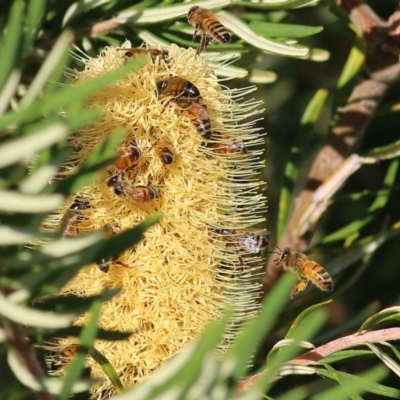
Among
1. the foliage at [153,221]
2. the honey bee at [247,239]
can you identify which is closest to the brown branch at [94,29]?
the foliage at [153,221]

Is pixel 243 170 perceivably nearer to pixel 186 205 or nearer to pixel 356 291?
pixel 186 205

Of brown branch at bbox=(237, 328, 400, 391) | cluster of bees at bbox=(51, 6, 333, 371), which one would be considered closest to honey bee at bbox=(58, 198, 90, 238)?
cluster of bees at bbox=(51, 6, 333, 371)

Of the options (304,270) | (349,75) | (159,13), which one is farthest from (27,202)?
(349,75)

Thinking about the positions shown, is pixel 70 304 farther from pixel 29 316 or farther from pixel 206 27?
pixel 206 27

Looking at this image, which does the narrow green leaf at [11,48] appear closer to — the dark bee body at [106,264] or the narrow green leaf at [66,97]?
the narrow green leaf at [66,97]

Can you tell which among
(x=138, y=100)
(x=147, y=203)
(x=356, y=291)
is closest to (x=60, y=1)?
(x=138, y=100)

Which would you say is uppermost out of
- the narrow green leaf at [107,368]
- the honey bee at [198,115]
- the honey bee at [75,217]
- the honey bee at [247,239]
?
the honey bee at [198,115]

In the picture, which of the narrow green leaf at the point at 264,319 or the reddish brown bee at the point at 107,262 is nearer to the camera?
the narrow green leaf at the point at 264,319
